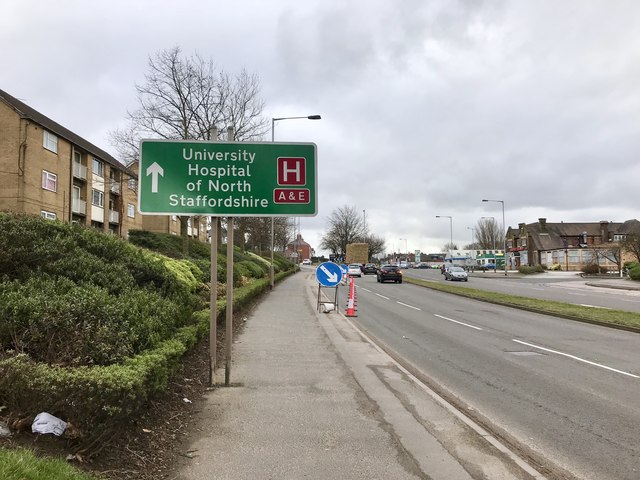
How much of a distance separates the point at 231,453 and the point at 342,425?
4.34 ft

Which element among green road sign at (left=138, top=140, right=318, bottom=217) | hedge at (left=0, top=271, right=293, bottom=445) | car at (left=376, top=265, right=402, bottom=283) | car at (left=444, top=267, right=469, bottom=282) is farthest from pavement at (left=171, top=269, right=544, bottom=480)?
car at (left=444, top=267, right=469, bottom=282)

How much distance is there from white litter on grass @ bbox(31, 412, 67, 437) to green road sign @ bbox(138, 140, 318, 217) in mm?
3520

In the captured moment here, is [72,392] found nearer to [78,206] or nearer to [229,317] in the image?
[229,317]

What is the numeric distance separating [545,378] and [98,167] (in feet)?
146

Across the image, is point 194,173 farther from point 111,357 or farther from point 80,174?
point 80,174

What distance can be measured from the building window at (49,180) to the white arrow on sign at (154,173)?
32467 millimetres

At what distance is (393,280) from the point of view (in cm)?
4253

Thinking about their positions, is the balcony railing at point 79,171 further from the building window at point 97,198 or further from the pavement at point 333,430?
the pavement at point 333,430

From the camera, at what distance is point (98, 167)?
44375 millimetres

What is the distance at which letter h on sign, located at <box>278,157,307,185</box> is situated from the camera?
7.07 metres

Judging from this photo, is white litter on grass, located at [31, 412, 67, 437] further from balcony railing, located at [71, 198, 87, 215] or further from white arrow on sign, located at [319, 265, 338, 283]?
balcony railing, located at [71, 198, 87, 215]

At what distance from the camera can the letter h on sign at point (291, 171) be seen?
7.07 m

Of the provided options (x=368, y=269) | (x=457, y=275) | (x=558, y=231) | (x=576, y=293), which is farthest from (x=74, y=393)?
(x=558, y=231)

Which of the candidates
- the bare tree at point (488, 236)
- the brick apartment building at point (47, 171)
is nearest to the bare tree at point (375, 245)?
the bare tree at point (488, 236)
